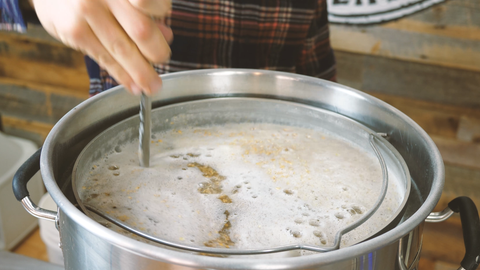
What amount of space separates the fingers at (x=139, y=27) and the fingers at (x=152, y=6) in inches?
0.4

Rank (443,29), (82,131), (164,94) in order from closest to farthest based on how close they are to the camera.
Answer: (82,131) → (164,94) → (443,29)

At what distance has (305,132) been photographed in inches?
42.1

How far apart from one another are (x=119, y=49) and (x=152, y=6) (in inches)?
3.2

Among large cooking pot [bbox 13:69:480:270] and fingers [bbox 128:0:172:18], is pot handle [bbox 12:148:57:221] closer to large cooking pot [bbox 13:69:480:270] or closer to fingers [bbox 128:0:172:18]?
large cooking pot [bbox 13:69:480:270]

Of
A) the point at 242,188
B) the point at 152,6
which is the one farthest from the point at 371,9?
the point at 152,6

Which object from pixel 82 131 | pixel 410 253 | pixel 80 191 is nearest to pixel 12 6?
pixel 82 131

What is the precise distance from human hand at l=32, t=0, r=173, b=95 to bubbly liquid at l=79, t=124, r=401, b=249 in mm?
240

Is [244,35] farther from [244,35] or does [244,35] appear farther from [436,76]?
[436,76]

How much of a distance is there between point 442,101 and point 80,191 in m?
1.78

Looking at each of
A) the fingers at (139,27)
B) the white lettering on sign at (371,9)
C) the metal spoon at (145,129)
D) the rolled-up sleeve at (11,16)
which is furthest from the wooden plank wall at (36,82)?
the fingers at (139,27)

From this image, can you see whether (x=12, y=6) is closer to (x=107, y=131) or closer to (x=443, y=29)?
(x=107, y=131)

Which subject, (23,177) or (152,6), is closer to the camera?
(152,6)

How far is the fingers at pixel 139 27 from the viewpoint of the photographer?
0.61m

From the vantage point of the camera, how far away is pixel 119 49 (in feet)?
2.09
